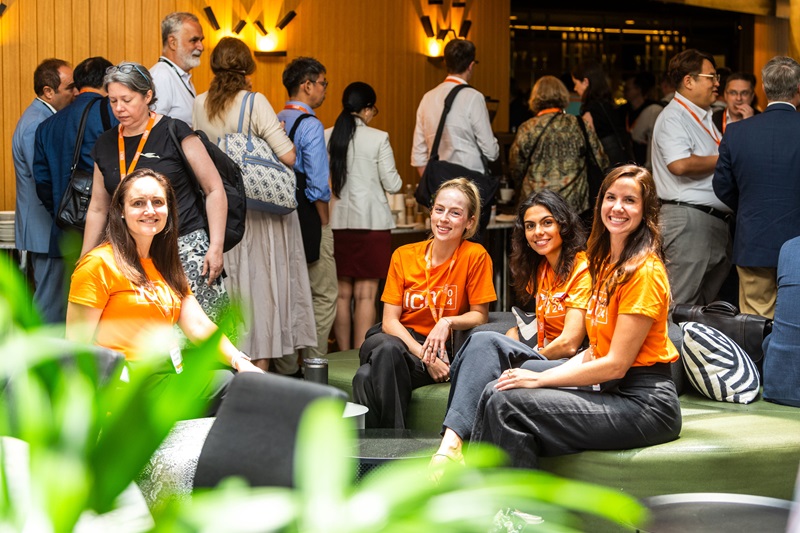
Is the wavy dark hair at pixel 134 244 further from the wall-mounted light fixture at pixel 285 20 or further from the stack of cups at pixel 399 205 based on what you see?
the wall-mounted light fixture at pixel 285 20

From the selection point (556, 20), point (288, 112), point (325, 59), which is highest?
point (556, 20)

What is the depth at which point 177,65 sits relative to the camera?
219 inches

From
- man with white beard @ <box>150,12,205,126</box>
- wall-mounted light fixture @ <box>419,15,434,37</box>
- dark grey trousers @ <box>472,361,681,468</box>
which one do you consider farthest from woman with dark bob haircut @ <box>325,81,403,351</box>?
wall-mounted light fixture @ <box>419,15,434,37</box>

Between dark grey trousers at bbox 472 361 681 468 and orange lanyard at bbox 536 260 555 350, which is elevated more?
orange lanyard at bbox 536 260 555 350

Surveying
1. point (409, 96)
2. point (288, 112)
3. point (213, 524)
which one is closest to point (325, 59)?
point (409, 96)

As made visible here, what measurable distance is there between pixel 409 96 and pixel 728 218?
433 cm

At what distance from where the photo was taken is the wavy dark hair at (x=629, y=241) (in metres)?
3.46

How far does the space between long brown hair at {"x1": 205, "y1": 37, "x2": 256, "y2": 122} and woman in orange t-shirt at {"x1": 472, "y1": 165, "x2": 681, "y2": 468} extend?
2486 millimetres

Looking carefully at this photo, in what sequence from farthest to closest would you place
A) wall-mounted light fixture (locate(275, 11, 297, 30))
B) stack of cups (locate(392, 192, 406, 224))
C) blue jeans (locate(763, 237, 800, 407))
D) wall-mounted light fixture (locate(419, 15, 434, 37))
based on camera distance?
1. wall-mounted light fixture (locate(419, 15, 434, 37))
2. wall-mounted light fixture (locate(275, 11, 297, 30))
3. stack of cups (locate(392, 192, 406, 224))
4. blue jeans (locate(763, 237, 800, 407))

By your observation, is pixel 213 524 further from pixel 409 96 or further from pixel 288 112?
pixel 409 96

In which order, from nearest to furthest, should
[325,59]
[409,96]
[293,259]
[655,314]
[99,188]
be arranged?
[655,314]
[99,188]
[293,259]
[325,59]
[409,96]

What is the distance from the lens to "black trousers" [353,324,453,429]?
433cm

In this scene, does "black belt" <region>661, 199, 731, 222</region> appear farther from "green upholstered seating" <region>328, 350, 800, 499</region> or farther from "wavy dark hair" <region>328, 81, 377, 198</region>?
"green upholstered seating" <region>328, 350, 800, 499</region>

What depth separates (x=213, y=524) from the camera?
0.74m
